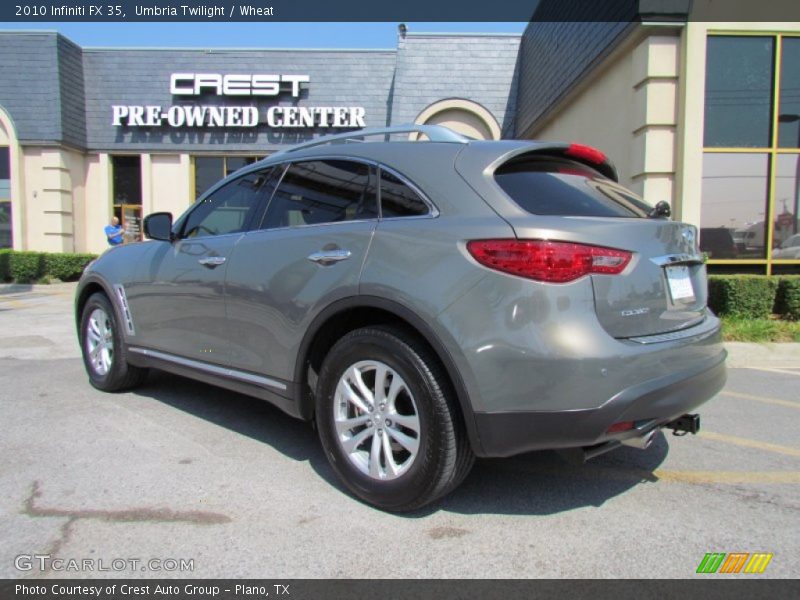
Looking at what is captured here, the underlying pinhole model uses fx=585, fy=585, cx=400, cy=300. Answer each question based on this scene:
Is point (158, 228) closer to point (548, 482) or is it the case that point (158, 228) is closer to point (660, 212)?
point (548, 482)

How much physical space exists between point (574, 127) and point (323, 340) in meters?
9.97

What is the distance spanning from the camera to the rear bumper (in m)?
2.35

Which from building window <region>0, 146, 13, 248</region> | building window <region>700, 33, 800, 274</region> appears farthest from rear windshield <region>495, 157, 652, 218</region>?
building window <region>0, 146, 13, 248</region>

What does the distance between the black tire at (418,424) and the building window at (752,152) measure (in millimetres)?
7285

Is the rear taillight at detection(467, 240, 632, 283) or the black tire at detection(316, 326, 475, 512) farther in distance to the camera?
the black tire at detection(316, 326, 475, 512)

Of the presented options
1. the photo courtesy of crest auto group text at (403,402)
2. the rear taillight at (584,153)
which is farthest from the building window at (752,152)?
the rear taillight at (584,153)

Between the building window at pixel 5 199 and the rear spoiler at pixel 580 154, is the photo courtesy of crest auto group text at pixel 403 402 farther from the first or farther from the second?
the building window at pixel 5 199

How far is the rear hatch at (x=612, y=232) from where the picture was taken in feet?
7.99

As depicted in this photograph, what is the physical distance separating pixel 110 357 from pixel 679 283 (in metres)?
4.30

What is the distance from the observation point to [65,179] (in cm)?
1662

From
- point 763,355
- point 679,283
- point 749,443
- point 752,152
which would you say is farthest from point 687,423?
point 752,152

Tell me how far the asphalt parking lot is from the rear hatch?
93cm

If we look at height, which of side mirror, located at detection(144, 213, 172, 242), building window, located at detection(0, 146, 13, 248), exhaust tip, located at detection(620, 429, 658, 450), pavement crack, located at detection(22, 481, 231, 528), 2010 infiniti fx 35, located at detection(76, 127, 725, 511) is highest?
building window, located at detection(0, 146, 13, 248)

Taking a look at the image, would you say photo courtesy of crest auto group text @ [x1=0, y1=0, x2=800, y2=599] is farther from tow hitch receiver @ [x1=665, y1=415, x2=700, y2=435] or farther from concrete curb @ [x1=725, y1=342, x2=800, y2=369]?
concrete curb @ [x1=725, y1=342, x2=800, y2=369]
